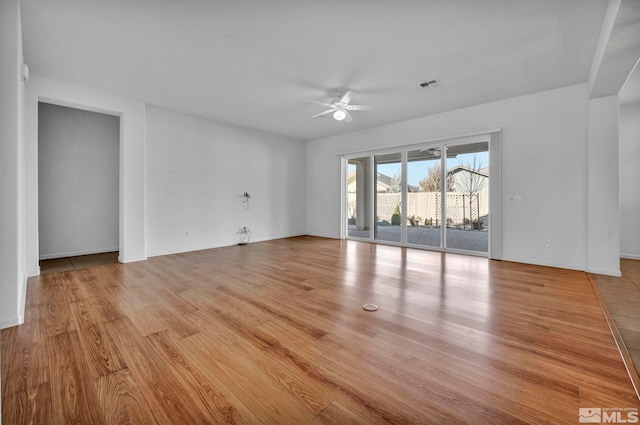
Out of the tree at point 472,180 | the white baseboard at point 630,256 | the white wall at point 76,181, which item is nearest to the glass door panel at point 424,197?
the tree at point 472,180

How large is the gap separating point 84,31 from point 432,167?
18.7 ft

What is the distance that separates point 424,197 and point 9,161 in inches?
236

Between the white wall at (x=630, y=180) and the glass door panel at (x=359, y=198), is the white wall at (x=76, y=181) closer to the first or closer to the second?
the glass door panel at (x=359, y=198)

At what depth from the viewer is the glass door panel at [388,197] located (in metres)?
6.23

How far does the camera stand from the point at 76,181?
16.9ft

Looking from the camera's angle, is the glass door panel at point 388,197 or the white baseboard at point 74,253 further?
the glass door panel at point 388,197

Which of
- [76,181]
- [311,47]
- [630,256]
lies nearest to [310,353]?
[311,47]

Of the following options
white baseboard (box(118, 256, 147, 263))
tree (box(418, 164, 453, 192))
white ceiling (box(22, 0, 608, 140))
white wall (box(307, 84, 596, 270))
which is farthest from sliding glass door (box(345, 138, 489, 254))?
white baseboard (box(118, 256, 147, 263))

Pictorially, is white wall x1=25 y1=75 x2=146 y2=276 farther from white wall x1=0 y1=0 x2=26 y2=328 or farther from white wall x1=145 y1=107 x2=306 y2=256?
white wall x1=0 y1=0 x2=26 y2=328

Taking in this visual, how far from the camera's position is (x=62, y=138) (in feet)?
16.3

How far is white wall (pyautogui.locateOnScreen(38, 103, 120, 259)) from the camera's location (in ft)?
15.9

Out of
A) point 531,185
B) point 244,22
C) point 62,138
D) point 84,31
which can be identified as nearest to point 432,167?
point 531,185

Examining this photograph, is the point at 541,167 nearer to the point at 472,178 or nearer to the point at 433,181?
the point at 472,178

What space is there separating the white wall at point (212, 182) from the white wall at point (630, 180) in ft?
22.8
